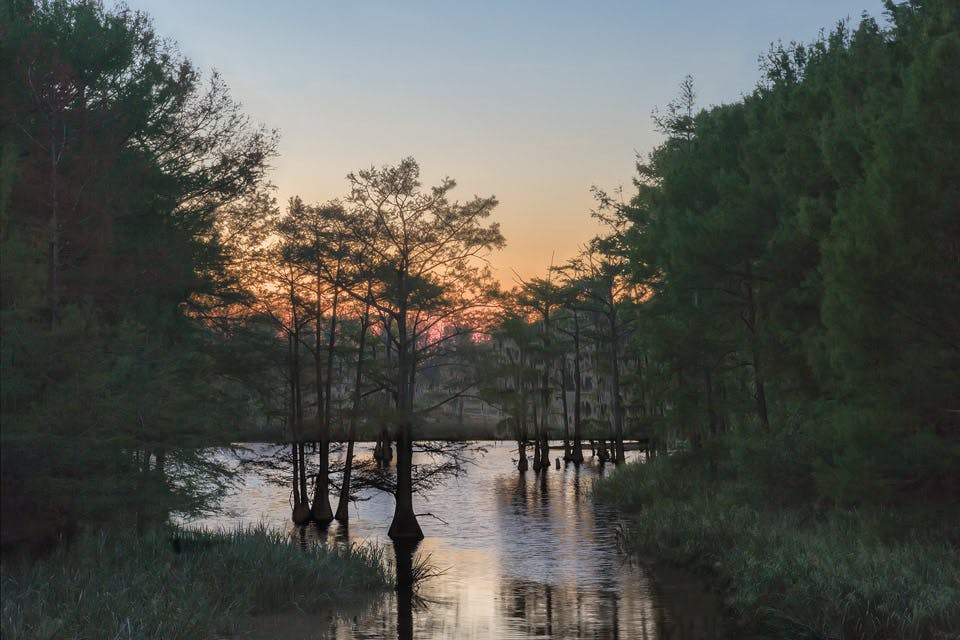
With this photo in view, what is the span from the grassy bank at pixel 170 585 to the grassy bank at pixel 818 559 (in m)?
7.85

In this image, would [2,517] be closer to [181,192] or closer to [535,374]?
[181,192]

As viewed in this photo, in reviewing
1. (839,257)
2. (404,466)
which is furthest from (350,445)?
(839,257)

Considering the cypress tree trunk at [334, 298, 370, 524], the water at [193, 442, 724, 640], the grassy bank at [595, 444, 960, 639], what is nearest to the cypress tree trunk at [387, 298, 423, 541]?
the water at [193, 442, 724, 640]

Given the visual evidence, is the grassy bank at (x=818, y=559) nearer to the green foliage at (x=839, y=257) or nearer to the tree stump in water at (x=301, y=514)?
the green foliage at (x=839, y=257)

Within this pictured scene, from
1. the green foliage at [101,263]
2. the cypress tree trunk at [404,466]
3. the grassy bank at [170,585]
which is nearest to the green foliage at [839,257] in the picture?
the cypress tree trunk at [404,466]

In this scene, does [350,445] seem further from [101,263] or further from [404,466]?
[101,263]

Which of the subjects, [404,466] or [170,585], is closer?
[170,585]

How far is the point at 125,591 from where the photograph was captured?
13930 millimetres

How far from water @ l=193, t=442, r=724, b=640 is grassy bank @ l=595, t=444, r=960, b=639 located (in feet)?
3.04

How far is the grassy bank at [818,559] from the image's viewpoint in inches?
562

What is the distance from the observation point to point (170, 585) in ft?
50.4

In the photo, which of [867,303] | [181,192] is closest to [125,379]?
[181,192]

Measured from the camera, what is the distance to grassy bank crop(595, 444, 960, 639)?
46.9 feet

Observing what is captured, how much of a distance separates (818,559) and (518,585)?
25.3 ft
